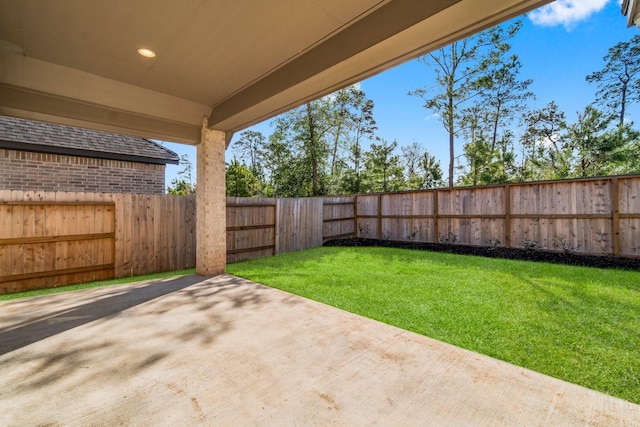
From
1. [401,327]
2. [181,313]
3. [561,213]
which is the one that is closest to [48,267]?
[181,313]

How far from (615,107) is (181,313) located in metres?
17.0

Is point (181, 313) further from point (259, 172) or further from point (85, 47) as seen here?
point (259, 172)

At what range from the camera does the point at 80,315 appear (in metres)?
3.14

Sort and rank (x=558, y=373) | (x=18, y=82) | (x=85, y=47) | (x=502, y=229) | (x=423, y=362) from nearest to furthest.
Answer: (x=558, y=373) < (x=423, y=362) < (x=85, y=47) < (x=18, y=82) < (x=502, y=229)

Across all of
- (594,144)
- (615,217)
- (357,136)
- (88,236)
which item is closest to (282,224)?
(88,236)

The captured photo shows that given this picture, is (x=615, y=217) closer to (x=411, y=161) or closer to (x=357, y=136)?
(x=411, y=161)

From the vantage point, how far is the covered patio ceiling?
2.30m

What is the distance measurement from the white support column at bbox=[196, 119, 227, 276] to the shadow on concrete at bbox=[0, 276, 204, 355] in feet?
2.25

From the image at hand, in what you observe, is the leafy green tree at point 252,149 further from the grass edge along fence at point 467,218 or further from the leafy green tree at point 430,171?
the grass edge along fence at point 467,218

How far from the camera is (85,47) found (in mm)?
3006

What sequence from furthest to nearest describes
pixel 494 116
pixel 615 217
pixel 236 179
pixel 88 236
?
pixel 236 179
pixel 494 116
pixel 615 217
pixel 88 236

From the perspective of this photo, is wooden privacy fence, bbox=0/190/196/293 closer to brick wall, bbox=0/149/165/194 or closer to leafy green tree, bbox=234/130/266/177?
brick wall, bbox=0/149/165/194

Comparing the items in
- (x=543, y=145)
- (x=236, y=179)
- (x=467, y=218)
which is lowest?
(x=467, y=218)

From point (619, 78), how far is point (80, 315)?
61.6 feet
